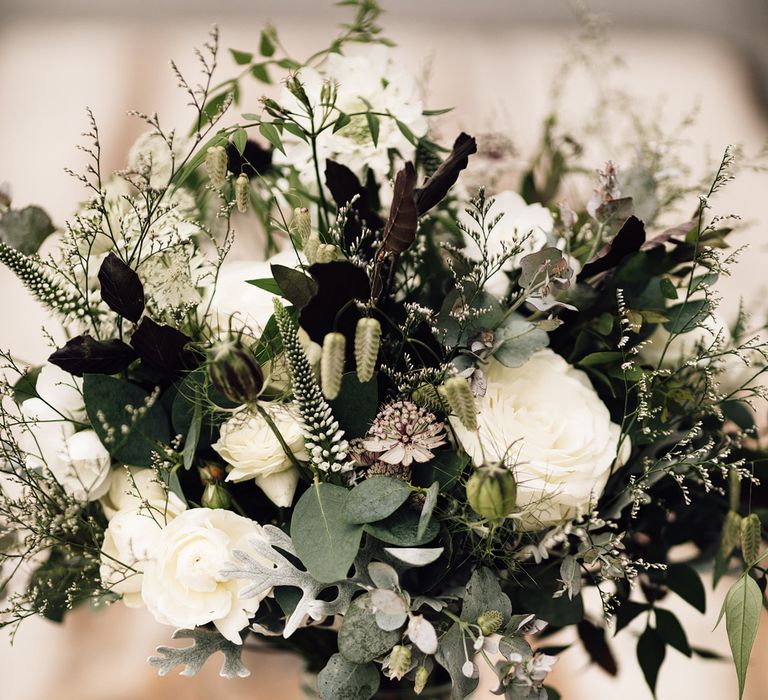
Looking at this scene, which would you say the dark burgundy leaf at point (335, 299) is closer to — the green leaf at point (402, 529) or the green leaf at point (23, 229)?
the green leaf at point (402, 529)

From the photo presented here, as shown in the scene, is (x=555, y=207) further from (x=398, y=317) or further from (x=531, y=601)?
(x=531, y=601)

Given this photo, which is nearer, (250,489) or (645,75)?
(250,489)

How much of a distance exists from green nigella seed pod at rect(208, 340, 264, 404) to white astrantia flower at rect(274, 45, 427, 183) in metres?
0.21

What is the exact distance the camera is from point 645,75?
1336 mm

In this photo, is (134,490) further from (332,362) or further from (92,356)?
(332,362)

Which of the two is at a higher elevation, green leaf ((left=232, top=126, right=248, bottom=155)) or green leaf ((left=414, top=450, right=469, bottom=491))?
green leaf ((left=232, top=126, right=248, bottom=155))

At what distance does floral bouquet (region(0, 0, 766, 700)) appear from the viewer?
426 mm

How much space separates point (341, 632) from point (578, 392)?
0.66ft

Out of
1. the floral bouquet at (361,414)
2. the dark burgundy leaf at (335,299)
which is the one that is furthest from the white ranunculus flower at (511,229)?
the dark burgundy leaf at (335,299)

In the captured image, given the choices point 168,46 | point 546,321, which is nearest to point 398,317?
point 546,321

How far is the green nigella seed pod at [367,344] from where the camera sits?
358 mm

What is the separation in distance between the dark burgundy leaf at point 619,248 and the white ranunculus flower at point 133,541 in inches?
11.7

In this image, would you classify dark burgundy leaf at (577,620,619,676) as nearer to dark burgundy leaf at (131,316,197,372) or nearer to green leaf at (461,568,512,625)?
green leaf at (461,568,512,625)

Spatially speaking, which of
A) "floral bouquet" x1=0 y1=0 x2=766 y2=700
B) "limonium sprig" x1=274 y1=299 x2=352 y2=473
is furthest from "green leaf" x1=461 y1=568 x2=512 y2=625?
"limonium sprig" x1=274 y1=299 x2=352 y2=473
